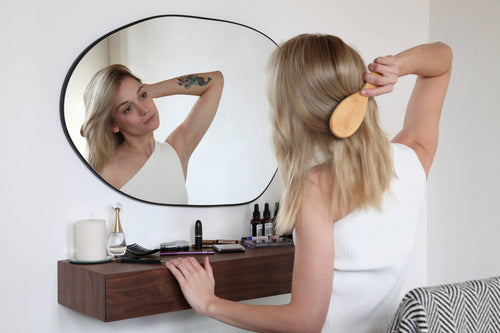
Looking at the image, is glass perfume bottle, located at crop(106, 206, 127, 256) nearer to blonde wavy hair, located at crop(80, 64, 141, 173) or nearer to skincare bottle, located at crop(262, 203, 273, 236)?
blonde wavy hair, located at crop(80, 64, 141, 173)

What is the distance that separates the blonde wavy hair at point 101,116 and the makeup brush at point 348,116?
1.12 m

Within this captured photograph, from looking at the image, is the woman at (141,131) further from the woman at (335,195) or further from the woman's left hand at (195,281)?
the woman at (335,195)

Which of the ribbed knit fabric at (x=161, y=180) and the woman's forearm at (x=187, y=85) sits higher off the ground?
the woman's forearm at (x=187, y=85)

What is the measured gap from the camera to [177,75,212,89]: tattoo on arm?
2252mm

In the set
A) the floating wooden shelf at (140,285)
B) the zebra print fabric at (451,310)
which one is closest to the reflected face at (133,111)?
the floating wooden shelf at (140,285)

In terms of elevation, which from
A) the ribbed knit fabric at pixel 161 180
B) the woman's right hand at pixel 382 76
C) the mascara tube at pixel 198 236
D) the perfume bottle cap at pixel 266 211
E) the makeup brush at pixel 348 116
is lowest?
the mascara tube at pixel 198 236

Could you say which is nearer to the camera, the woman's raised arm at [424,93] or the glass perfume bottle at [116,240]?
the woman's raised arm at [424,93]

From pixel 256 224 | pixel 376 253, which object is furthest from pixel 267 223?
pixel 376 253

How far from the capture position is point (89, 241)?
1.90 metres

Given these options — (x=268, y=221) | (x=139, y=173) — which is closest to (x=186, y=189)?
(x=139, y=173)

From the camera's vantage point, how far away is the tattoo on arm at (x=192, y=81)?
225cm

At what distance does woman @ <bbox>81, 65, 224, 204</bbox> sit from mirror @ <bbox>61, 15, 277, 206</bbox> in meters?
0.03

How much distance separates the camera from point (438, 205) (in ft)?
10.4

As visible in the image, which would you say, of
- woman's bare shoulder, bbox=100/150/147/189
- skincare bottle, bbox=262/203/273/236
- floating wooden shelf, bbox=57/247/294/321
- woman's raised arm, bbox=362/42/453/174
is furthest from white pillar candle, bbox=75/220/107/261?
woman's raised arm, bbox=362/42/453/174
